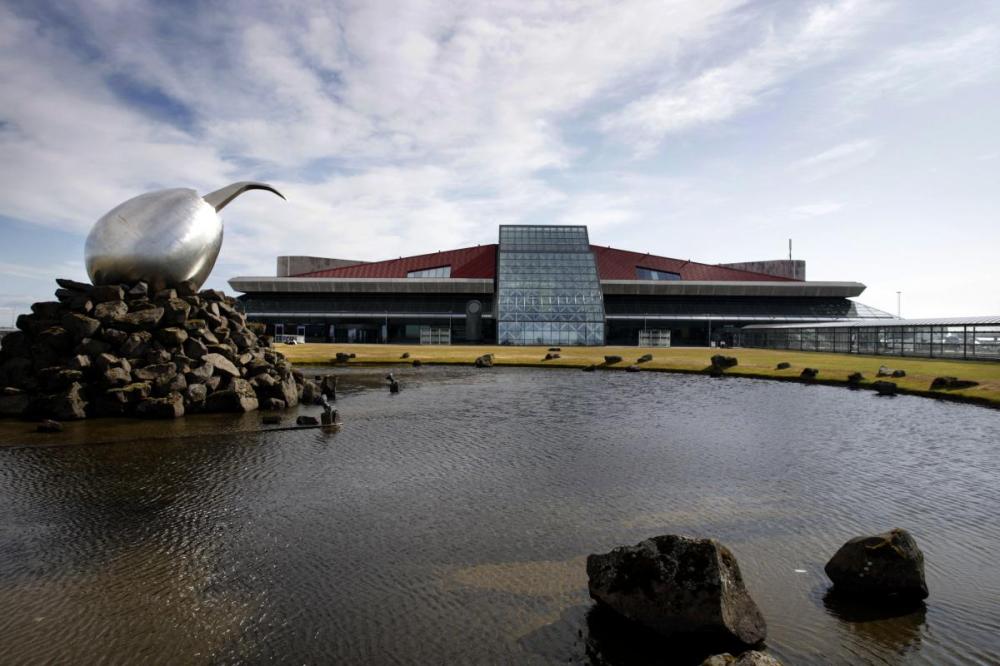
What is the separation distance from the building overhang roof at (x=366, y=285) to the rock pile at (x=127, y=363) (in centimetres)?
7825

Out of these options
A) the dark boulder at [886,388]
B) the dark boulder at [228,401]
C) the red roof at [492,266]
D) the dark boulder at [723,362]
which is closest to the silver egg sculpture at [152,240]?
the dark boulder at [228,401]

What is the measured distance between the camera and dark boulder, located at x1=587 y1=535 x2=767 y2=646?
705 cm

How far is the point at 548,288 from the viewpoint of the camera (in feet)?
322

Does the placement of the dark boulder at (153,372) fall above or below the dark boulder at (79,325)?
below

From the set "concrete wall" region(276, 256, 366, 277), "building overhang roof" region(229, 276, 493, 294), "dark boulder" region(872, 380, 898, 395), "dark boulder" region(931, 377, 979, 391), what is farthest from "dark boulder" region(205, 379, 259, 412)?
"concrete wall" region(276, 256, 366, 277)

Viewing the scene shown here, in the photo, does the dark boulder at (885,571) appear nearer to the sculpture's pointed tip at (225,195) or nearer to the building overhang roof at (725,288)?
the sculpture's pointed tip at (225,195)

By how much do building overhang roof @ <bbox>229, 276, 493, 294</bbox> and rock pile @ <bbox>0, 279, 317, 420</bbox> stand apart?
257ft

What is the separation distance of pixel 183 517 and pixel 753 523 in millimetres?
10348

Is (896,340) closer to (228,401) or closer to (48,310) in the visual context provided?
(228,401)

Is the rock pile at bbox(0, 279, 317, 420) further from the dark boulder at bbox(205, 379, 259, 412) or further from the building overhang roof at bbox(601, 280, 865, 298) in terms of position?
the building overhang roof at bbox(601, 280, 865, 298)

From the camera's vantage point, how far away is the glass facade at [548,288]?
302 ft

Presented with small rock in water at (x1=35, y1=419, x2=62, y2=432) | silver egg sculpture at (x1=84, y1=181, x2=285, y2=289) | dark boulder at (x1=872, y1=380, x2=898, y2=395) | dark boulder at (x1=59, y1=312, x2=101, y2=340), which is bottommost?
small rock in water at (x1=35, y1=419, x2=62, y2=432)

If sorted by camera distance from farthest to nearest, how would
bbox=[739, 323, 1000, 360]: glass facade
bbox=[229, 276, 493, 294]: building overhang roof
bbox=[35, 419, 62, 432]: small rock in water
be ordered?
bbox=[229, 276, 493, 294]: building overhang roof
bbox=[739, 323, 1000, 360]: glass facade
bbox=[35, 419, 62, 432]: small rock in water

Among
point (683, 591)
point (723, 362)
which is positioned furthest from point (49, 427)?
point (723, 362)
